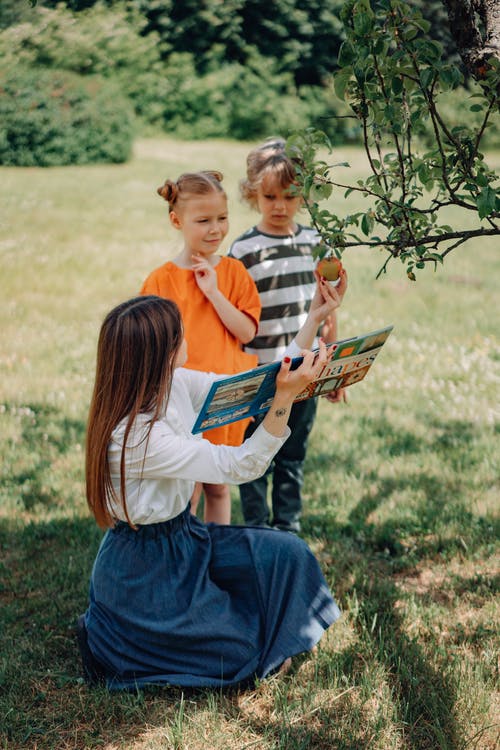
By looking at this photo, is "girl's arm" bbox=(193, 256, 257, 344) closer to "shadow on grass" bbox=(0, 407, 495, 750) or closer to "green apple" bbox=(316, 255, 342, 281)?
"green apple" bbox=(316, 255, 342, 281)

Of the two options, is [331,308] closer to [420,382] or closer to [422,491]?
[422,491]

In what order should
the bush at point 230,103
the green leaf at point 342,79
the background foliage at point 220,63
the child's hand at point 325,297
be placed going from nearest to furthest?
the green leaf at point 342,79, the child's hand at point 325,297, the background foliage at point 220,63, the bush at point 230,103

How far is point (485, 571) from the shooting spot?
3.49m

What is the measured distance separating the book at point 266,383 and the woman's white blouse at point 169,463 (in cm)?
10

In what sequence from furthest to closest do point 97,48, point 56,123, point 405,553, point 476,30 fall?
point 97,48
point 56,123
point 405,553
point 476,30

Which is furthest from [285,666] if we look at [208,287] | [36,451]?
[36,451]

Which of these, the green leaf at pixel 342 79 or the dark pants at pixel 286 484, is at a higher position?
the green leaf at pixel 342 79

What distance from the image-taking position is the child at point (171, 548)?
2535 millimetres

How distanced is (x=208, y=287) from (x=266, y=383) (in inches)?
31.8

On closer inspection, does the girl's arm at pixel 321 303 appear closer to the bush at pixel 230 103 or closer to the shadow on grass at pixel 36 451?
the shadow on grass at pixel 36 451

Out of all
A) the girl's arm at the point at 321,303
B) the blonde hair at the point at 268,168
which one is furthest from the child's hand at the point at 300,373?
the blonde hair at the point at 268,168

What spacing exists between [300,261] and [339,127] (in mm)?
22273

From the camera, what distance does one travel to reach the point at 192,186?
127 inches

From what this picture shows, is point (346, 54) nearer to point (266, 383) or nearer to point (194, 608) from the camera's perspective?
point (266, 383)
